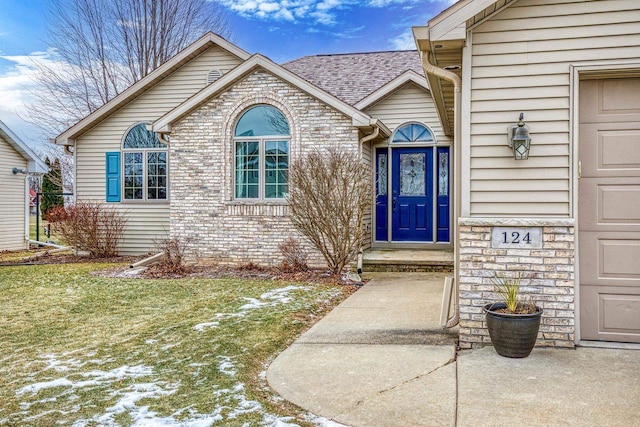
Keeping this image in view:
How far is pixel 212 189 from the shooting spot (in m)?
10.3

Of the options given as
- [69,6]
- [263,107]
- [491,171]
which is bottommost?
[491,171]

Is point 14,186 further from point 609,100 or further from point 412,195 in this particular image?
point 609,100

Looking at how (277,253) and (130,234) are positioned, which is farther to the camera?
(130,234)

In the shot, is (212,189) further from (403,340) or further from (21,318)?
(403,340)

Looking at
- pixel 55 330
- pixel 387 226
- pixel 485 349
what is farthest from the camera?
pixel 387 226

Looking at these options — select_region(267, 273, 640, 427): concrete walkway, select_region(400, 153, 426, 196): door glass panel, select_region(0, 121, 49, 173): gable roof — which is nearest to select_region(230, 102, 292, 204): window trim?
select_region(400, 153, 426, 196): door glass panel

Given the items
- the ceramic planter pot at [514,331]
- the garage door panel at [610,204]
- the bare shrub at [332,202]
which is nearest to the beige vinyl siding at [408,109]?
the bare shrub at [332,202]

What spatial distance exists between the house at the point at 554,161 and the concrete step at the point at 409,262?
480 cm

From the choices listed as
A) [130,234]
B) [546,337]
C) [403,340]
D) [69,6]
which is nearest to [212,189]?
[130,234]

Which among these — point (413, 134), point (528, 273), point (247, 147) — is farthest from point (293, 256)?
point (528, 273)

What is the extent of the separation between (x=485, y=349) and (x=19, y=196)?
14.7m

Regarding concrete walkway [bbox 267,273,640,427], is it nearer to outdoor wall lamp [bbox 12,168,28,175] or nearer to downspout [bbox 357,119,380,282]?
downspout [bbox 357,119,380,282]

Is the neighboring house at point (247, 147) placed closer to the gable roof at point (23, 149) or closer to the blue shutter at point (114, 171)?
the blue shutter at point (114, 171)

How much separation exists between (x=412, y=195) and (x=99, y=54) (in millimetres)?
15435
